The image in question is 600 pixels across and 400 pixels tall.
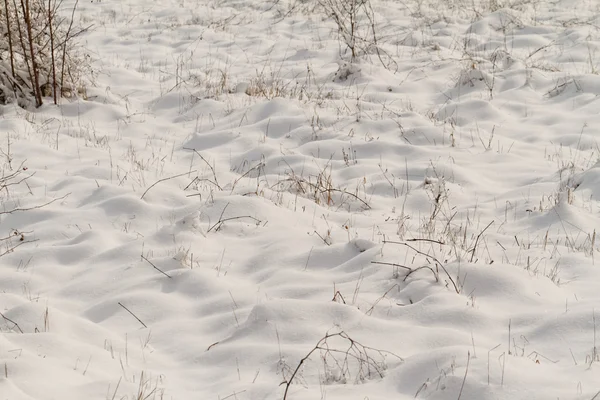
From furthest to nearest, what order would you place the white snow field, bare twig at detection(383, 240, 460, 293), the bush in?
the bush < bare twig at detection(383, 240, 460, 293) < the white snow field

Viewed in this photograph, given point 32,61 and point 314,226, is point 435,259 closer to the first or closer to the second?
point 314,226

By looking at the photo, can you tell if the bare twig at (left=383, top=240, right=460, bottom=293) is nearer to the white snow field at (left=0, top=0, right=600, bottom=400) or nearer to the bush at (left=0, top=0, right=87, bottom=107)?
the white snow field at (left=0, top=0, right=600, bottom=400)

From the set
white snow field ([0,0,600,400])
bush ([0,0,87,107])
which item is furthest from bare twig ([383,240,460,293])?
bush ([0,0,87,107])

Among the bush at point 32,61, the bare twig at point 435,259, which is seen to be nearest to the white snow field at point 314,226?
the bare twig at point 435,259

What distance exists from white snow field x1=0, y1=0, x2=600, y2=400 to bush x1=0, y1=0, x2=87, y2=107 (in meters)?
0.20

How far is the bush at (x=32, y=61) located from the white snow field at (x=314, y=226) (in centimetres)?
20

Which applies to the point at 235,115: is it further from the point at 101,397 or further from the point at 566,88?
the point at 101,397

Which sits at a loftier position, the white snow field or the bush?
the bush

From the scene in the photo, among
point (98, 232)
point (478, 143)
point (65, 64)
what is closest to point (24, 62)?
point (65, 64)

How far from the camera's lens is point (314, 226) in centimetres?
479

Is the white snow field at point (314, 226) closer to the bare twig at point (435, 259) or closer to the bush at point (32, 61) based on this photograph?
the bare twig at point (435, 259)

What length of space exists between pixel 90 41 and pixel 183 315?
773 cm

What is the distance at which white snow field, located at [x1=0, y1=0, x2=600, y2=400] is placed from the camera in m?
3.11

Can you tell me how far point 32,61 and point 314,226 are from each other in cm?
409
